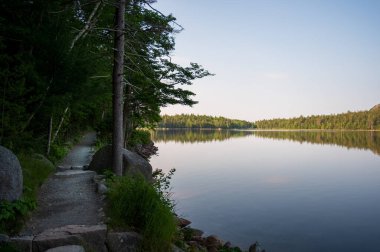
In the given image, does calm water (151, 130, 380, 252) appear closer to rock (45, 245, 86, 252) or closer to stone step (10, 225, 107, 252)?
stone step (10, 225, 107, 252)

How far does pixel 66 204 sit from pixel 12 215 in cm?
237

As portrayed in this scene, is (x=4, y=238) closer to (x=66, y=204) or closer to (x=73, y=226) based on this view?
(x=73, y=226)

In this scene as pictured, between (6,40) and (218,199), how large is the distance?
47.3 feet

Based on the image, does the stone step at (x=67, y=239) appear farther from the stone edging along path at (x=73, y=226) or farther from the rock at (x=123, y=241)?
the rock at (x=123, y=241)

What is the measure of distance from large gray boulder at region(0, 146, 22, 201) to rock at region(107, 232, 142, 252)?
2567 millimetres

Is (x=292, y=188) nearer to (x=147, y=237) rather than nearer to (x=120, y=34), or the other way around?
(x=120, y=34)

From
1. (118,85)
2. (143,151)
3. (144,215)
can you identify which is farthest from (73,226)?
(143,151)

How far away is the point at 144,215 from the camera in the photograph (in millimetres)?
7672

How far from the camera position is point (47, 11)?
34.5ft

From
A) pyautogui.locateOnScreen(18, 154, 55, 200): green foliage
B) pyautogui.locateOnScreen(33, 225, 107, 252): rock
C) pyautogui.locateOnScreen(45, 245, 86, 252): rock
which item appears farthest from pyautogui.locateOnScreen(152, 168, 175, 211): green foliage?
pyautogui.locateOnScreen(18, 154, 55, 200): green foliage

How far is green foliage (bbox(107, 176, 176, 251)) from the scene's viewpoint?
723 cm

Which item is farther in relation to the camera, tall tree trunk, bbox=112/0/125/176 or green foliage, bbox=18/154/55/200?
tall tree trunk, bbox=112/0/125/176

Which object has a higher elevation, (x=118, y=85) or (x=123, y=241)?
(x=118, y=85)

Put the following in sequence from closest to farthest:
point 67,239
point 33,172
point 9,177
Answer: point 67,239
point 9,177
point 33,172
